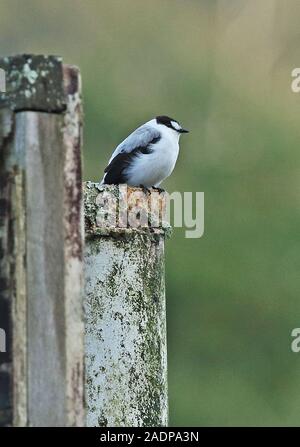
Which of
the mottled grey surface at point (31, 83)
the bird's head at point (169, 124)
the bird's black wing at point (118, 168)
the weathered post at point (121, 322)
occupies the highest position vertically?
the bird's head at point (169, 124)

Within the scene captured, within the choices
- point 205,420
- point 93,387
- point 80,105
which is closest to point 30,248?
point 80,105

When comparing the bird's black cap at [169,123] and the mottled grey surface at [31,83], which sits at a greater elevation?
the bird's black cap at [169,123]

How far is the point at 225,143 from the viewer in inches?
883

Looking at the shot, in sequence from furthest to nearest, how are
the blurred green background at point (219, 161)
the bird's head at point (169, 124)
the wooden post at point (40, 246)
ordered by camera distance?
the blurred green background at point (219, 161) < the bird's head at point (169, 124) < the wooden post at point (40, 246)

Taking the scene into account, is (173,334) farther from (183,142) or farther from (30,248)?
(30,248)

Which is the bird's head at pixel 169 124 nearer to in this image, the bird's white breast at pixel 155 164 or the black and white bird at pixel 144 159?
the black and white bird at pixel 144 159

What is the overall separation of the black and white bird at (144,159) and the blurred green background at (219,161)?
8.22 meters

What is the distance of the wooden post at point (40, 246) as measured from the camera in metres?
3.74

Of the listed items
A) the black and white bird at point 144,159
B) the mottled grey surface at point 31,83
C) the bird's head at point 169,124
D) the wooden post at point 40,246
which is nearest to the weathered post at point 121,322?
the wooden post at point 40,246

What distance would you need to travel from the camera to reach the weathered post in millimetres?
5332

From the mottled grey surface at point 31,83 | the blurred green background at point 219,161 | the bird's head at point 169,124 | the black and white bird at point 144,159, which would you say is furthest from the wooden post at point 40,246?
the blurred green background at point 219,161

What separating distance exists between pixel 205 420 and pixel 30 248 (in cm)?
1461

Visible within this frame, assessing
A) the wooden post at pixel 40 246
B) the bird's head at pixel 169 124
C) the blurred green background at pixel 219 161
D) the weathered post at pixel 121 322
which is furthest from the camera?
the blurred green background at pixel 219 161

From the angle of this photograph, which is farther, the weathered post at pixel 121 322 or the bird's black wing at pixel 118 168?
the bird's black wing at pixel 118 168
